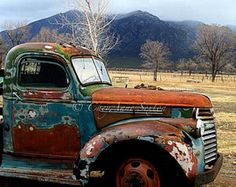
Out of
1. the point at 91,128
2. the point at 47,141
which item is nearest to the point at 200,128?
the point at 91,128

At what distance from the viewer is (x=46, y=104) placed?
621 cm

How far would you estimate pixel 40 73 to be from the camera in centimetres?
639

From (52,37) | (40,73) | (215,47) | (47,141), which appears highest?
(40,73)

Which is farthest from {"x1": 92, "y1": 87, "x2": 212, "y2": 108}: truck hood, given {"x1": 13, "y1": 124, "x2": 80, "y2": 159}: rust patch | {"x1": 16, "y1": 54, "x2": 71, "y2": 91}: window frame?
{"x1": 13, "y1": 124, "x2": 80, "y2": 159}: rust patch

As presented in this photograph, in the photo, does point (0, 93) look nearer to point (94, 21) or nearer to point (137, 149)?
point (137, 149)

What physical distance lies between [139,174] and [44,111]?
5.33ft

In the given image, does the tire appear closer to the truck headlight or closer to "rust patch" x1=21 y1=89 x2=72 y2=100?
the truck headlight

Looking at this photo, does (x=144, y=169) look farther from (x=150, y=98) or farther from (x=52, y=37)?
(x=52, y=37)

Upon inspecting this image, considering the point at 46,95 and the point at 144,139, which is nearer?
the point at 144,139

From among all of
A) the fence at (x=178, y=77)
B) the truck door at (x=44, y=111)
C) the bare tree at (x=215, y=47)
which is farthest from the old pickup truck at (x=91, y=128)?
the bare tree at (x=215, y=47)

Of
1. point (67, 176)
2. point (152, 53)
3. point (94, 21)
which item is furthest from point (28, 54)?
point (152, 53)

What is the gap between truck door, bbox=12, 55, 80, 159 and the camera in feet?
20.1

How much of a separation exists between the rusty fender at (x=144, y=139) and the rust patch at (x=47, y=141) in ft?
1.46

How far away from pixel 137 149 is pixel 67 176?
3.23 ft
